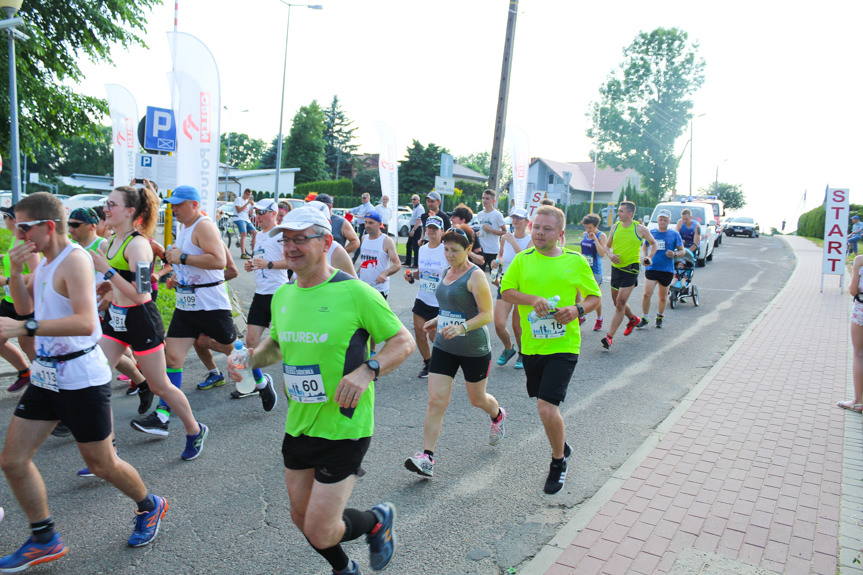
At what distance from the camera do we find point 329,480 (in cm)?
277

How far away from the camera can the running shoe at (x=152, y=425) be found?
16.9 feet

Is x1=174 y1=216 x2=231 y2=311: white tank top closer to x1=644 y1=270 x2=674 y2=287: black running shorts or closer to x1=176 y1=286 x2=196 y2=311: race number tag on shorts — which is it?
x1=176 y1=286 x2=196 y2=311: race number tag on shorts

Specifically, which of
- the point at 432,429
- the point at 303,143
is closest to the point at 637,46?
the point at 303,143

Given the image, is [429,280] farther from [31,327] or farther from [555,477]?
[31,327]

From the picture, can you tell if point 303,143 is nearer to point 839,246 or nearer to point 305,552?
point 839,246

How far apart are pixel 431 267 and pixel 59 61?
57.0ft

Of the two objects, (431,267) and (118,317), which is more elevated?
(431,267)

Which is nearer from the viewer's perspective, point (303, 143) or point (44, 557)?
point (44, 557)

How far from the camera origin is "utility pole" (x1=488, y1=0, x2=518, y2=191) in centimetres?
1641

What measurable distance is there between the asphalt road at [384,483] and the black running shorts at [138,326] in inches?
36.1

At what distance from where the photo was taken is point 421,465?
14.8 ft

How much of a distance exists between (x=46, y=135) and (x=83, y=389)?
19.1 m

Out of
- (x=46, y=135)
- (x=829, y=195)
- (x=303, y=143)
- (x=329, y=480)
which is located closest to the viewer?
(x=329, y=480)

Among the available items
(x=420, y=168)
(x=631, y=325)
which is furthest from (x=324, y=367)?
(x=420, y=168)
